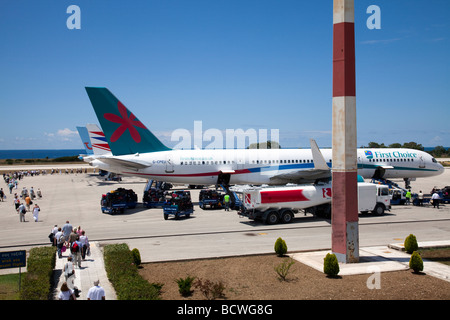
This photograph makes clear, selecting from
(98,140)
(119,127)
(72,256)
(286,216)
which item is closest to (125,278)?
(72,256)

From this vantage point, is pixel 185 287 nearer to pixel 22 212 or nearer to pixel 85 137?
pixel 22 212

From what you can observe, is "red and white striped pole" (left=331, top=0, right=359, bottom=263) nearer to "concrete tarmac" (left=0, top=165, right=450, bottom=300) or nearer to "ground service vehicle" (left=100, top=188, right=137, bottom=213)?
A: "concrete tarmac" (left=0, top=165, right=450, bottom=300)

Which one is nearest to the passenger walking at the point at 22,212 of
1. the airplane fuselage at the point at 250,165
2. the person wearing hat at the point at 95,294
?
the airplane fuselage at the point at 250,165

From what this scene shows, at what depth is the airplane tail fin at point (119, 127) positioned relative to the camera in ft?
118

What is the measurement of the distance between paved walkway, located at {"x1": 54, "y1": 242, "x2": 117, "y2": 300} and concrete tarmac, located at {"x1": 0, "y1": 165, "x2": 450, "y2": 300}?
0.04 meters

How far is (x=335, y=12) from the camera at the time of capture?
18.5m

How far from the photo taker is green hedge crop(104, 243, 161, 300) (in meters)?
12.9

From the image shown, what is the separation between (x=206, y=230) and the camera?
90.1ft

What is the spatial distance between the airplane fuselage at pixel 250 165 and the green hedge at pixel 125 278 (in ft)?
65.1

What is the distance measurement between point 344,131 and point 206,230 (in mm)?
13226

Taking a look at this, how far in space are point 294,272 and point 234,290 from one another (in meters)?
3.47

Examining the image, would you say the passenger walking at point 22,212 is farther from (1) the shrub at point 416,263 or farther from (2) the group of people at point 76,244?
(1) the shrub at point 416,263
